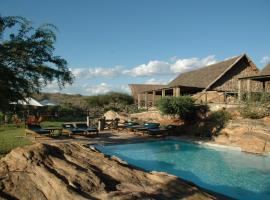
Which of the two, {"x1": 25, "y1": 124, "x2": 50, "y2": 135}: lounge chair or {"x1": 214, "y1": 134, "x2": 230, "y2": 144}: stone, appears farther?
{"x1": 214, "y1": 134, "x2": 230, "y2": 144}: stone

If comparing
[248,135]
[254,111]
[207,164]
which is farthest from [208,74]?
[207,164]

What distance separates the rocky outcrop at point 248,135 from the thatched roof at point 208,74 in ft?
36.8

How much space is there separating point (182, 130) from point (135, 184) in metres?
15.6

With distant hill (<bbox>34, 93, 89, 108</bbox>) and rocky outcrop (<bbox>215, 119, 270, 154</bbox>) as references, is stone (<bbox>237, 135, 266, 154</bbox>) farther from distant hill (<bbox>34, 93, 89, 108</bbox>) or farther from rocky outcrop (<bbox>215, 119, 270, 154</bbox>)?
distant hill (<bbox>34, 93, 89, 108</bbox>)

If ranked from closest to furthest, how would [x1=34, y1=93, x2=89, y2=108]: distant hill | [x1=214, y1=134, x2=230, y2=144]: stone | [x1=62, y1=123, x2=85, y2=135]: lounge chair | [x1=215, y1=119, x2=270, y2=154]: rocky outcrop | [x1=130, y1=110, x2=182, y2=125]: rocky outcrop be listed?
1. [x1=215, y1=119, x2=270, y2=154]: rocky outcrop
2. [x1=214, y1=134, x2=230, y2=144]: stone
3. [x1=62, y1=123, x2=85, y2=135]: lounge chair
4. [x1=130, y1=110, x2=182, y2=125]: rocky outcrop
5. [x1=34, y1=93, x2=89, y2=108]: distant hill

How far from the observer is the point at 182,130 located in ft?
73.3

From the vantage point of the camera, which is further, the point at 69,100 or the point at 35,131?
the point at 69,100

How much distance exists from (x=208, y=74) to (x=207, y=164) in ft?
62.4

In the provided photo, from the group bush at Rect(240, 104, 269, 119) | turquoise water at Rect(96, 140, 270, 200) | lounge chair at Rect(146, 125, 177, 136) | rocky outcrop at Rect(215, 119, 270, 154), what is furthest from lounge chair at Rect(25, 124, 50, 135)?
bush at Rect(240, 104, 269, 119)

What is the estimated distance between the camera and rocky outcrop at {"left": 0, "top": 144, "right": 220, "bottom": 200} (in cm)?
601

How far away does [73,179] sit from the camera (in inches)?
259

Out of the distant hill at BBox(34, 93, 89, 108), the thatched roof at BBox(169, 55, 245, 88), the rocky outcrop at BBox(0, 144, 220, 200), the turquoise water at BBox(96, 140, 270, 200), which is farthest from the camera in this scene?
the distant hill at BBox(34, 93, 89, 108)

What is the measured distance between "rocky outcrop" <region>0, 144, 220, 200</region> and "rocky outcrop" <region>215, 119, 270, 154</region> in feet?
29.6

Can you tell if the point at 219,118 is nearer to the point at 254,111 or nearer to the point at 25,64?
the point at 254,111
